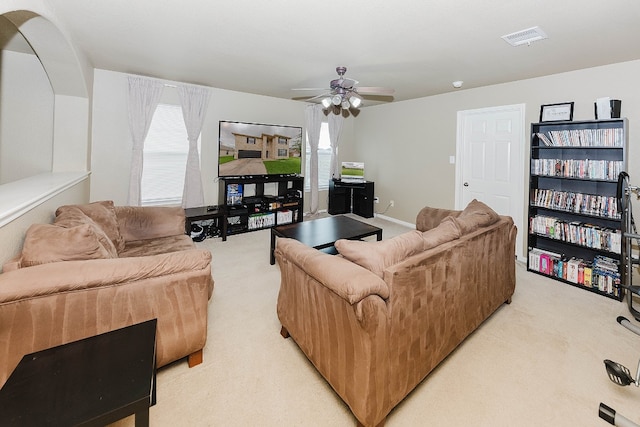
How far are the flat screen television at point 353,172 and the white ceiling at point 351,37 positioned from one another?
2424 millimetres

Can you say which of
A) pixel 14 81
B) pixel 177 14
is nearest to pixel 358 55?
pixel 177 14

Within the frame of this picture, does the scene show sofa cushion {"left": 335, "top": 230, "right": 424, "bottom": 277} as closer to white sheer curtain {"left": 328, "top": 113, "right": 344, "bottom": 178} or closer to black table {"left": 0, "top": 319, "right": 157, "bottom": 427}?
black table {"left": 0, "top": 319, "right": 157, "bottom": 427}

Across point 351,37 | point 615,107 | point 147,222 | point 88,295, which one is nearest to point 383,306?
point 88,295

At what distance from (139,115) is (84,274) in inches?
139

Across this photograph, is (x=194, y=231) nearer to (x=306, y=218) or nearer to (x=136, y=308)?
(x=306, y=218)

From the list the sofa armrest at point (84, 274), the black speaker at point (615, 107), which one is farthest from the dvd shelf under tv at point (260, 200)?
the black speaker at point (615, 107)

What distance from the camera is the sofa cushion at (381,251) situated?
61.3 inches

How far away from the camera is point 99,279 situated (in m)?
1.48

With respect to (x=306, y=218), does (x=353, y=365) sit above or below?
below

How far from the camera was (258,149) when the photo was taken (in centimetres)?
521

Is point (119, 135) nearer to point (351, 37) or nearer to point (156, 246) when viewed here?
point (156, 246)

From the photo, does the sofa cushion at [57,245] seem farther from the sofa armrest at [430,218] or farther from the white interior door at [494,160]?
the white interior door at [494,160]

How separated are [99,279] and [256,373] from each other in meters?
1.06

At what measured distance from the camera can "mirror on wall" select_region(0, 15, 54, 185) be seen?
3447 mm
